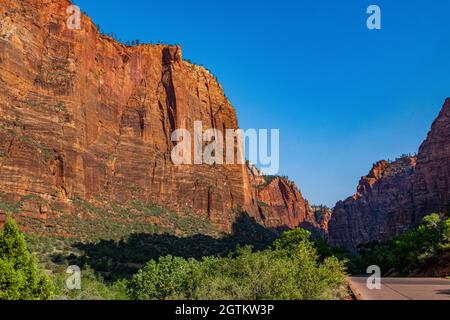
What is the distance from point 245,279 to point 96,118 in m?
82.4

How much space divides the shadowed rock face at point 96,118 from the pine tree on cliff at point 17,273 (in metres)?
46.8

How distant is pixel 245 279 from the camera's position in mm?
14656

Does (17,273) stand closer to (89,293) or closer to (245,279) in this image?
(89,293)

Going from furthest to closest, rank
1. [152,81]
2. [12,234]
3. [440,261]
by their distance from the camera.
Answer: [152,81], [440,261], [12,234]

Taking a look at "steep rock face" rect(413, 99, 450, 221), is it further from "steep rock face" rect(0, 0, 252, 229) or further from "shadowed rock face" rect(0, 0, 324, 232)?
"steep rock face" rect(0, 0, 252, 229)

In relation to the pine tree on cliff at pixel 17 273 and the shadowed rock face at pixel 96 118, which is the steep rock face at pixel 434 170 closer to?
the shadowed rock face at pixel 96 118

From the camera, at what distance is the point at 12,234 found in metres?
19.5

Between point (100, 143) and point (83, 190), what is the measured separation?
1667 centimetres

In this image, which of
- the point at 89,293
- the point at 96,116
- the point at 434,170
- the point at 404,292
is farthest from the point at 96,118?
the point at 434,170

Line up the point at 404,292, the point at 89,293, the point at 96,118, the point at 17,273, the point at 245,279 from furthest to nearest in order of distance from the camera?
1. the point at 96,118
2. the point at 404,292
3. the point at 89,293
4. the point at 17,273
5. the point at 245,279

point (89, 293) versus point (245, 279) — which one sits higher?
point (245, 279)

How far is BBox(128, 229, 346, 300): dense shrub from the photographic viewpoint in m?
13.5

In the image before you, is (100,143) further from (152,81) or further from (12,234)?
(12,234)
